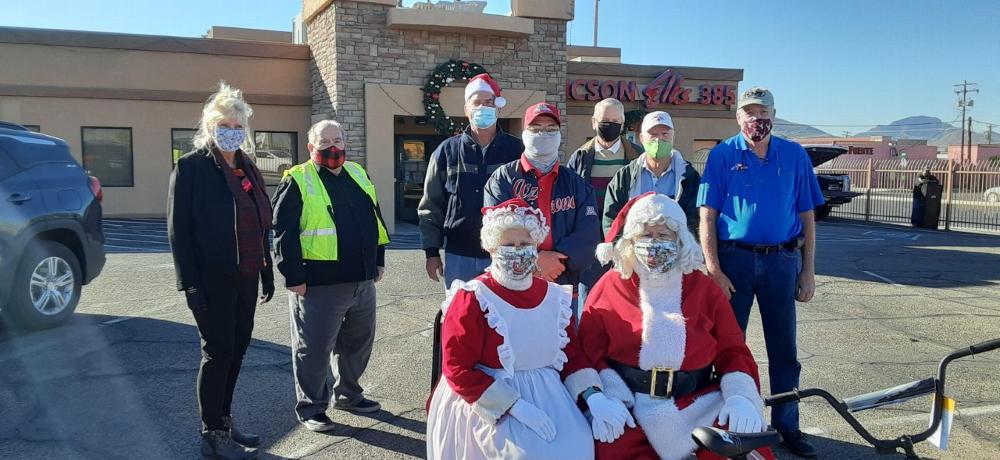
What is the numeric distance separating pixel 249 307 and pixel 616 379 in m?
2.05

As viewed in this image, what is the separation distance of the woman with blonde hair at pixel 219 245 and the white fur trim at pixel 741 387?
2448mm

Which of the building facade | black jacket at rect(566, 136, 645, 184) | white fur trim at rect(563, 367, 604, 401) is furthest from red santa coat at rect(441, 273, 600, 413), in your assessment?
the building facade

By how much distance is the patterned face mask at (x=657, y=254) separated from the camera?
121 inches

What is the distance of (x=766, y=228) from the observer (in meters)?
4.11

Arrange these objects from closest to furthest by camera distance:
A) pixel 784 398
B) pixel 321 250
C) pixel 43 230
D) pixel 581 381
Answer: pixel 784 398 → pixel 581 381 → pixel 321 250 → pixel 43 230

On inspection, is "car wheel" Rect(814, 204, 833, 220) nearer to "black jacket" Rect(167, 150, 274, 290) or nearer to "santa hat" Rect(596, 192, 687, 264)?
"santa hat" Rect(596, 192, 687, 264)

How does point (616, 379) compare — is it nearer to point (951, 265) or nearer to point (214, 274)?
point (214, 274)

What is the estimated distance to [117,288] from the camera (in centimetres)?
891

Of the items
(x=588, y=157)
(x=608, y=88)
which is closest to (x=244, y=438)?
(x=588, y=157)

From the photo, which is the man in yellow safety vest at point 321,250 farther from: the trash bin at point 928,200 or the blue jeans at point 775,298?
the trash bin at point 928,200

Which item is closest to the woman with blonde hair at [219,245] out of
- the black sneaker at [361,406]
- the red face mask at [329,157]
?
the red face mask at [329,157]

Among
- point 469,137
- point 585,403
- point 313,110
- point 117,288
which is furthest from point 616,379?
point 313,110

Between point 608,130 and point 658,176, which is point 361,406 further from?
point 608,130

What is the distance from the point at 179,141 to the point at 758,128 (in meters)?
16.2
